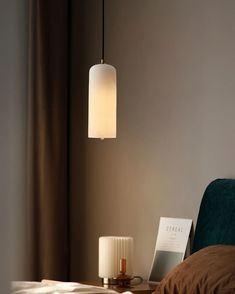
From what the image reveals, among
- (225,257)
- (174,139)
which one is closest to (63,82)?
(174,139)

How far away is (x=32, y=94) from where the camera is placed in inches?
143

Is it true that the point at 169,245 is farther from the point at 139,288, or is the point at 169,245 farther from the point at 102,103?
the point at 102,103

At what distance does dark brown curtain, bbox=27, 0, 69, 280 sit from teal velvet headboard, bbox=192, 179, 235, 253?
3.95 feet

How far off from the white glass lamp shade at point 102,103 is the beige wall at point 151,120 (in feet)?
1.27

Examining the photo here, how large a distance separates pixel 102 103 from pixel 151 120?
0.46 meters

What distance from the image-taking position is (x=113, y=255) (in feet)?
9.95

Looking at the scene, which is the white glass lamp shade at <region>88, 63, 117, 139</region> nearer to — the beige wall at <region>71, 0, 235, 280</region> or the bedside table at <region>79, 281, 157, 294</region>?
the beige wall at <region>71, 0, 235, 280</region>

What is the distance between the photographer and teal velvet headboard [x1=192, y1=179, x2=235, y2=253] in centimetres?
258

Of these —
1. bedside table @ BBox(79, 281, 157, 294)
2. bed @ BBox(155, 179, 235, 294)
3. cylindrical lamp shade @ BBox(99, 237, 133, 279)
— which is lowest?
bedside table @ BBox(79, 281, 157, 294)

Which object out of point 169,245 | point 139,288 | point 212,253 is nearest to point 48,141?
point 169,245

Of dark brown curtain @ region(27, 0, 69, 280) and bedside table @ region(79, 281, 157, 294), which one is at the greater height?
dark brown curtain @ region(27, 0, 69, 280)

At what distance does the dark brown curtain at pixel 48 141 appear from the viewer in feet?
12.0

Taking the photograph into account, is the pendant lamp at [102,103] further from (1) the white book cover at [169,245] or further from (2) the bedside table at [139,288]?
(2) the bedside table at [139,288]

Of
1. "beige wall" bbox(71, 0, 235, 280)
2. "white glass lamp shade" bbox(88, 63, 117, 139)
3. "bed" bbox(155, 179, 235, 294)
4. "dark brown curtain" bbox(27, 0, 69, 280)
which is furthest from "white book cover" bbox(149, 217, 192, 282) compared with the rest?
"dark brown curtain" bbox(27, 0, 69, 280)
